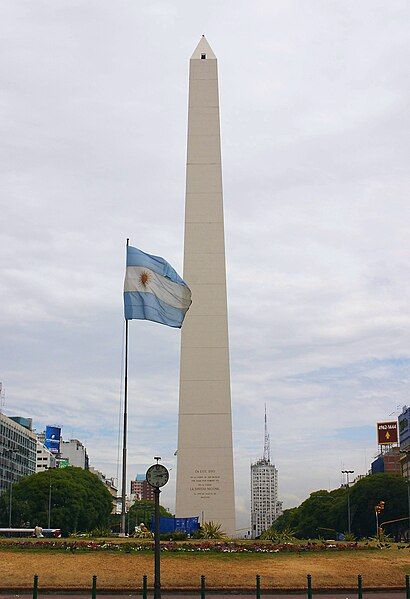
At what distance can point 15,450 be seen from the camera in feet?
360

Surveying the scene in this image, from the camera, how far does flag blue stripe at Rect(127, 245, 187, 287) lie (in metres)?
30.4

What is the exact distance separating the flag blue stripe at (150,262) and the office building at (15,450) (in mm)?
76872

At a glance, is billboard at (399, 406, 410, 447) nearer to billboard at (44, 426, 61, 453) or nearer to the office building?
the office building

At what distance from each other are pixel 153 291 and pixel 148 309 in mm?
707

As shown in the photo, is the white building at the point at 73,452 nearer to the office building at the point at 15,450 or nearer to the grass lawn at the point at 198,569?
the office building at the point at 15,450

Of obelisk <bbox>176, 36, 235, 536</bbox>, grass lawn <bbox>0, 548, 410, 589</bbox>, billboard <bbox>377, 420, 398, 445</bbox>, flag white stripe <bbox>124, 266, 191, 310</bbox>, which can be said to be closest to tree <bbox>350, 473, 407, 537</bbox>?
billboard <bbox>377, 420, 398, 445</bbox>

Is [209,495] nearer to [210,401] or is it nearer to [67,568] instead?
[210,401]

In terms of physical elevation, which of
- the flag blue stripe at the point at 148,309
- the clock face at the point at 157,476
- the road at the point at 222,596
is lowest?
the road at the point at 222,596

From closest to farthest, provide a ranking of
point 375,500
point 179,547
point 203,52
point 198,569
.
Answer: point 198,569
point 179,547
point 203,52
point 375,500

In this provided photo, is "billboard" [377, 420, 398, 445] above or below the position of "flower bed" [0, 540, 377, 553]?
above

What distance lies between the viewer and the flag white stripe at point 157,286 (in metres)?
30.2

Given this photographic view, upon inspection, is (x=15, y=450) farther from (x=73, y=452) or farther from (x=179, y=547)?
(x=179, y=547)

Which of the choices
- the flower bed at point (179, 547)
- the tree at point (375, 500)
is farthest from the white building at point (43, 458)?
the flower bed at point (179, 547)

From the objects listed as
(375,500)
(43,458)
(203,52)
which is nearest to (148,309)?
(203,52)
